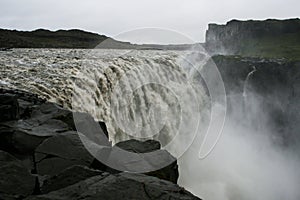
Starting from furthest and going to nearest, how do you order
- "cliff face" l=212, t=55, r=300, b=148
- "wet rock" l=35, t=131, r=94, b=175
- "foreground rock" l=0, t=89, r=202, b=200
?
"cliff face" l=212, t=55, r=300, b=148, "wet rock" l=35, t=131, r=94, b=175, "foreground rock" l=0, t=89, r=202, b=200

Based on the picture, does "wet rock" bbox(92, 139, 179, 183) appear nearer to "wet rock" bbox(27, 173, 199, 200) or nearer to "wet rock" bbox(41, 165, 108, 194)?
"wet rock" bbox(41, 165, 108, 194)

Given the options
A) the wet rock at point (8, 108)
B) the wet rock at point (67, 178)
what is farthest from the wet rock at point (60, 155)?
the wet rock at point (8, 108)

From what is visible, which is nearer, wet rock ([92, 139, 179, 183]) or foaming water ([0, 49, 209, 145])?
wet rock ([92, 139, 179, 183])

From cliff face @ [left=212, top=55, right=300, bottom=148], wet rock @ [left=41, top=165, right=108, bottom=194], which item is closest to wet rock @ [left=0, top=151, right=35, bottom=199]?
wet rock @ [left=41, top=165, right=108, bottom=194]

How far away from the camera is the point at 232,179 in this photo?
2033 cm

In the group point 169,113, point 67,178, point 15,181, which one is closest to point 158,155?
point 67,178

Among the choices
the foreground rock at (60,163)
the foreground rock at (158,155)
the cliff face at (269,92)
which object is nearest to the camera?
the foreground rock at (60,163)

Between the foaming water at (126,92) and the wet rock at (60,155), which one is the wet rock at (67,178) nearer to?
the wet rock at (60,155)

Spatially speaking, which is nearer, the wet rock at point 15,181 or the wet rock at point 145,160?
the wet rock at point 15,181

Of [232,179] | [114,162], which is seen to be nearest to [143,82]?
[232,179]

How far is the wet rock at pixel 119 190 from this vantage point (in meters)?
4.70

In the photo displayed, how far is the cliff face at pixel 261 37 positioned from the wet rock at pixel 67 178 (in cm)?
4558

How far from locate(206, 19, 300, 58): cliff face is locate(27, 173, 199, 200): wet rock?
1790 inches

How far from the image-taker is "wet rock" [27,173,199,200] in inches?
185
